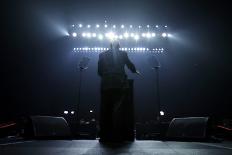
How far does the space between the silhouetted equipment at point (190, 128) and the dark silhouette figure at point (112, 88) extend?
136cm

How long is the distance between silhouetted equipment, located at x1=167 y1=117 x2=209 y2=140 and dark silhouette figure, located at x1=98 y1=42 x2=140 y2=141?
136cm

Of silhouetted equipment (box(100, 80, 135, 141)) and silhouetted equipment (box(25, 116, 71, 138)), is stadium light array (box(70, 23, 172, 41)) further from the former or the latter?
silhouetted equipment (box(100, 80, 135, 141))

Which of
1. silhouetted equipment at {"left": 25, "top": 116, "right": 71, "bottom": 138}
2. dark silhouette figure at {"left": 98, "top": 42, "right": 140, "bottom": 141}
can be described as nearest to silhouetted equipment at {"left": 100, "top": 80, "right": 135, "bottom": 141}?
dark silhouette figure at {"left": 98, "top": 42, "right": 140, "bottom": 141}

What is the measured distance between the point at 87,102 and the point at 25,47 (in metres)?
3.42

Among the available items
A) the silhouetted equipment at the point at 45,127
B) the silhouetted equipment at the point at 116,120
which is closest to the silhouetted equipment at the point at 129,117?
the silhouetted equipment at the point at 116,120

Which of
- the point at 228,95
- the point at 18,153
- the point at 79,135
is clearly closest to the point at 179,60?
the point at 228,95

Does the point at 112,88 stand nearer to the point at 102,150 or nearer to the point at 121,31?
the point at 102,150

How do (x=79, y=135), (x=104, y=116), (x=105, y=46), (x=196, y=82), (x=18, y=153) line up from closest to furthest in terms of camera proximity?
(x=18, y=153), (x=104, y=116), (x=79, y=135), (x=105, y=46), (x=196, y=82)

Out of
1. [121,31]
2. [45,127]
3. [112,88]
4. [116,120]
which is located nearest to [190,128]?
[116,120]

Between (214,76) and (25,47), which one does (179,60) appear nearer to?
(214,76)

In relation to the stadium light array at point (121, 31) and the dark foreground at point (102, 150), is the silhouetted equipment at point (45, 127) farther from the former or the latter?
the stadium light array at point (121, 31)

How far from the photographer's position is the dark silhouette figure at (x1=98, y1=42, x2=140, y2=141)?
14.6ft

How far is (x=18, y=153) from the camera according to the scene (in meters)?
2.64

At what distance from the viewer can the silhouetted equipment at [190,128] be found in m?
5.07
